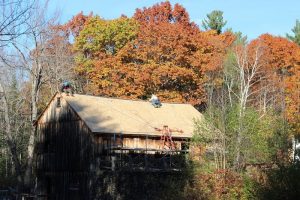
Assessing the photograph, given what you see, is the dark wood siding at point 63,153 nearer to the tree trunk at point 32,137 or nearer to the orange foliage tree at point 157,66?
the tree trunk at point 32,137

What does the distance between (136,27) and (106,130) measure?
19850 mm

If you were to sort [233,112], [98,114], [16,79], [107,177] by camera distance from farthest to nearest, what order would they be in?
[16,79] < [98,114] < [107,177] < [233,112]

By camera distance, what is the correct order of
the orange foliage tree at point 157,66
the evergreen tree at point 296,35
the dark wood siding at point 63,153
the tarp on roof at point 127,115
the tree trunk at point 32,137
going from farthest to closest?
the evergreen tree at point 296,35 < the orange foliage tree at point 157,66 < the tree trunk at point 32,137 < the tarp on roof at point 127,115 < the dark wood siding at point 63,153

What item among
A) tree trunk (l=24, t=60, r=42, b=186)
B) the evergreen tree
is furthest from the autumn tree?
tree trunk (l=24, t=60, r=42, b=186)

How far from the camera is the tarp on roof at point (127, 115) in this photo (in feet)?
106

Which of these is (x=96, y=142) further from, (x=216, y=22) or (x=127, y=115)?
(x=216, y=22)

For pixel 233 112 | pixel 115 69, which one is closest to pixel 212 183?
pixel 233 112

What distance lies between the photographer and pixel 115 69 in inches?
1839

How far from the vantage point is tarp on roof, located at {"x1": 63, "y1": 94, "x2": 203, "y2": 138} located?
32281mm

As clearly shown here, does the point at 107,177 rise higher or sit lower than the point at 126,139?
lower

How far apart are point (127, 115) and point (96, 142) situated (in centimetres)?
452

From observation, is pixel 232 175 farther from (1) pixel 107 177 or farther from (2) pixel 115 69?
(2) pixel 115 69

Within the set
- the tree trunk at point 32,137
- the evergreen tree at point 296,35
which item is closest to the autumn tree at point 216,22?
the evergreen tree at point 296,35

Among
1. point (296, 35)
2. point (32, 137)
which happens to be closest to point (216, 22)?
point (296, 35)
